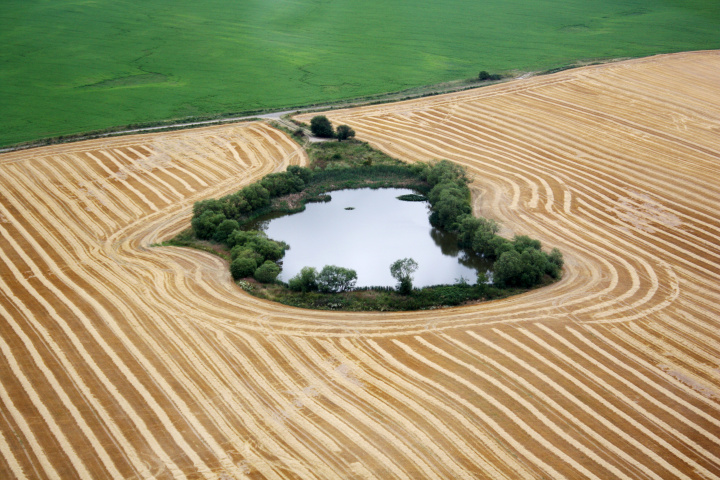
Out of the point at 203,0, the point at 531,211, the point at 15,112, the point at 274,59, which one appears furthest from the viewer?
the point at 203,0

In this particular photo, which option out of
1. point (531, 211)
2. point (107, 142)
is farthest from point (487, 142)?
point (107, 142)

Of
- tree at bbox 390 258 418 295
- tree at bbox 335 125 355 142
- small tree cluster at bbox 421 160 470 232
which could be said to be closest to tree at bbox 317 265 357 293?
tree at bbox 390 258 418 295

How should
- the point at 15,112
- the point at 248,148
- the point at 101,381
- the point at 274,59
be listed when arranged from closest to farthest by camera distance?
the point at 101,381 < the point at 248,148 < the point at 15,112 < the point at 274,59

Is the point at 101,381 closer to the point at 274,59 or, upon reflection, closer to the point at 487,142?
the point at 487,142

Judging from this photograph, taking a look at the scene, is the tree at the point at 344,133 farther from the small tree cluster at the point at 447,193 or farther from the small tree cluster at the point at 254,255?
the small tree cluster at the point at 254,255

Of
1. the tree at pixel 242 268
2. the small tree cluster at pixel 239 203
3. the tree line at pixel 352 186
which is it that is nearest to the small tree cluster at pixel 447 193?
the tree line at pixel 352 186

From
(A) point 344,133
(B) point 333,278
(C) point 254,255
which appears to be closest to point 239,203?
(C) point 254,255

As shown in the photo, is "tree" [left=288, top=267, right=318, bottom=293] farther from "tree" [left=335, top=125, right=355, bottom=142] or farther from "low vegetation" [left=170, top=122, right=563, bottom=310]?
"tree" [left=335, top=125, right=355, bottom=142]
